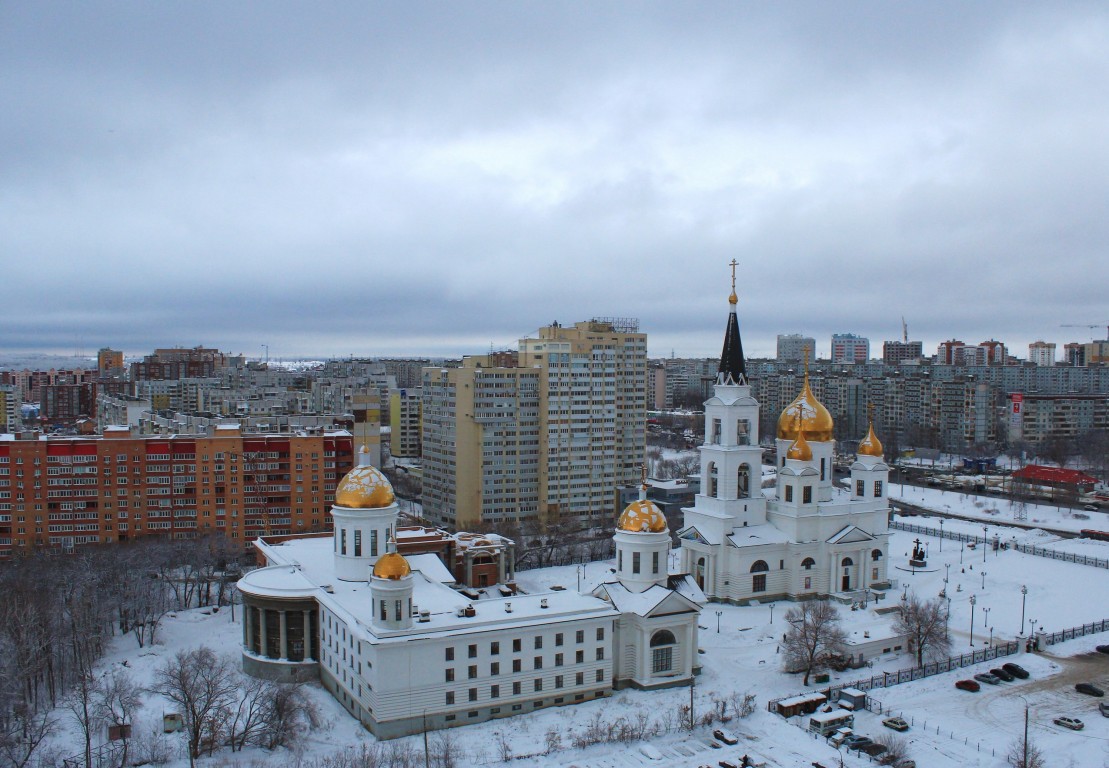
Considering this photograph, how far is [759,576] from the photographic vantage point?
42.9m

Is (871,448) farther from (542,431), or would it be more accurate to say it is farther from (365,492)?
(365,492)

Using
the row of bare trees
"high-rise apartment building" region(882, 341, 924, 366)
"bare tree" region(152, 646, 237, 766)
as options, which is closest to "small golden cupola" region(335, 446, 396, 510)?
"bare tree" region(152, 646, 237, 766)

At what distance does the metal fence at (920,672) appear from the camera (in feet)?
102

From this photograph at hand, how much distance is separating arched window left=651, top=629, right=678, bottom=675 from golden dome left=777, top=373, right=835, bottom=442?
54.0ft

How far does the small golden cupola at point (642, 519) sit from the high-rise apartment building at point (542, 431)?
27.6m

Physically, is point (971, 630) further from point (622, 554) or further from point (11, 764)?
point (11, 764)

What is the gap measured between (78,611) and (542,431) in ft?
108

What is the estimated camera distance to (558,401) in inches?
2480

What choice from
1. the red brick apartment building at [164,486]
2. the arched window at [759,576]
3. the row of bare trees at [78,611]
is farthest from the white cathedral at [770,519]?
the red brick apartment building at [164,486]

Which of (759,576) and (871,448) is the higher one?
(871,448)


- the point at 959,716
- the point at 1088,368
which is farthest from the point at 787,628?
the point at 1088,368

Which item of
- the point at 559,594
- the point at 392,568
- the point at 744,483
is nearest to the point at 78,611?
the point at 392,568

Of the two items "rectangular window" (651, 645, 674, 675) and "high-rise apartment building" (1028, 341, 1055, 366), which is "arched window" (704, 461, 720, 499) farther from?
"high-rise apartment building" (1028, 341, 1055, 366)

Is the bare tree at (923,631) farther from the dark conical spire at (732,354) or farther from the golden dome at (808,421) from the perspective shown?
the dark conical spire at (732,354)
